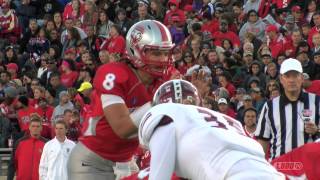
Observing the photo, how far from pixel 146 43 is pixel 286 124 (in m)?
1.72

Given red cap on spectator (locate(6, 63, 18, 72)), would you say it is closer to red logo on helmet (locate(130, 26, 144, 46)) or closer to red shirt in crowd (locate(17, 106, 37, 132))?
red shirt in crowd (locate(17, 106, 37, 132))

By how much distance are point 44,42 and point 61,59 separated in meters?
0.94

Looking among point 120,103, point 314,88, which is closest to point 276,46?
point 314,88

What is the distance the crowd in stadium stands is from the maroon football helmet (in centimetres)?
526

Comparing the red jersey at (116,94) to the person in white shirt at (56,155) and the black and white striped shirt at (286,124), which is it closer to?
the black and white striped shirt at (286,124)

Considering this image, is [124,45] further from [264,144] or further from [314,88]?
[264,144]

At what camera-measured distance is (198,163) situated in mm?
4980

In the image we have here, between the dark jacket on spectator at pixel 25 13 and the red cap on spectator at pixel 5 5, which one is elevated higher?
the red cap on spectator at pixel 5 5

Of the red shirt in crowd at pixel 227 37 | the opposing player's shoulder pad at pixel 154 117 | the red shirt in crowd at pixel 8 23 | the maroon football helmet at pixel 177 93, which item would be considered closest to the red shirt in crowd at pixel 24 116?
the red shirt in crowd at pixel 227 37

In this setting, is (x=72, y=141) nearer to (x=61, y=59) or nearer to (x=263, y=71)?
(x=263, y=71)

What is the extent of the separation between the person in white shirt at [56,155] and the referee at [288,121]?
3.53 metres

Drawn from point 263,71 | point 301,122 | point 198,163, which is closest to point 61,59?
point 263,71

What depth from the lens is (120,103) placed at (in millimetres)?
6129

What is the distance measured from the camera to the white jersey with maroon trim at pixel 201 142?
4.95 m
